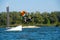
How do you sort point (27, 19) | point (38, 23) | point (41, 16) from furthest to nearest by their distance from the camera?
point (41, 16)
point (38, 23)
point (27, 19)

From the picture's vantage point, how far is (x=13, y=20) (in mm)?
75438

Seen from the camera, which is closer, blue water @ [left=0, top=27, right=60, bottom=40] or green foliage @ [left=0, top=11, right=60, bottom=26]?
blue water @ [left=0, top=27, right=60, bottom=40]

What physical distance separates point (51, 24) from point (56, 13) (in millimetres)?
7545

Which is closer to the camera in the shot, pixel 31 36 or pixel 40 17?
pixel 31 36

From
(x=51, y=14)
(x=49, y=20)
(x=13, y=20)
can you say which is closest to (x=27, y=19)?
(x=13, y=20)

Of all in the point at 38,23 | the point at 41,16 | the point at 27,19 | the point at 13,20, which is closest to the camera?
the point at 27,19

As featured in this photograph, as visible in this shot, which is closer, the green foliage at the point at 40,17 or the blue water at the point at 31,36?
the blue water at the point at 31,36

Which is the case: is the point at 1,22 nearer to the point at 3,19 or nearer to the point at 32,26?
the point at 3,19

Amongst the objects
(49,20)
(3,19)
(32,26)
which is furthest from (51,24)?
(3,19)

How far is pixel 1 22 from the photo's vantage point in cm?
7562

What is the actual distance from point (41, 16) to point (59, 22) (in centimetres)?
697

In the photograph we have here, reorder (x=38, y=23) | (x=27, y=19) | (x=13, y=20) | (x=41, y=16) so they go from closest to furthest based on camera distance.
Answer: (x=27, y=19)
(x=13, y=20)
(x=38, y=23)
(x=41, y=16)

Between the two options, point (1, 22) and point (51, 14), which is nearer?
point (1, 22)

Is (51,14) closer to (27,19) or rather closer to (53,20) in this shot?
(53,20)
